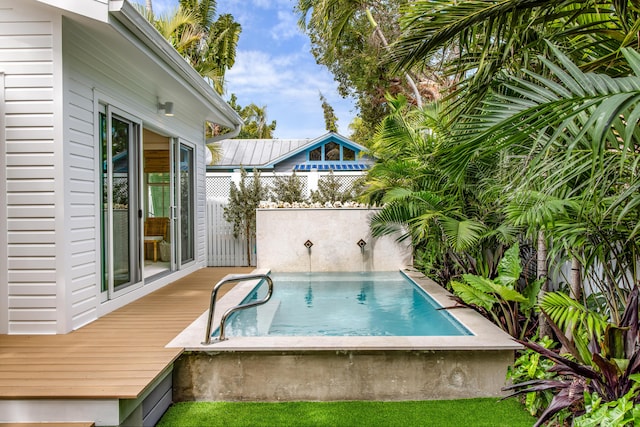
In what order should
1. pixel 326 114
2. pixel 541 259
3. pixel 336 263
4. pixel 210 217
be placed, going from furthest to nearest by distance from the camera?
pixel 326 114 → pixel 210 217 → pixel 336 263 → pixel 541 259

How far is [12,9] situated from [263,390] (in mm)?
4406

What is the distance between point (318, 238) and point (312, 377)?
5.41m

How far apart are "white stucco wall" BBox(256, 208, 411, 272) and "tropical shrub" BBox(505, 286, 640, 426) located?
6.01 m

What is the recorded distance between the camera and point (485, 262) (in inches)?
231

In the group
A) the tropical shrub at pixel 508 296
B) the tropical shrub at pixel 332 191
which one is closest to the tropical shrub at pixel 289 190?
the tropical shrub at pixel 332 191

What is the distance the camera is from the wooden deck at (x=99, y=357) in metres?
2.85

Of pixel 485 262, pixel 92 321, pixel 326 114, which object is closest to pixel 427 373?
pixel 485 262

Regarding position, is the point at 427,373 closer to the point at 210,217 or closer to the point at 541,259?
the point at 541,259

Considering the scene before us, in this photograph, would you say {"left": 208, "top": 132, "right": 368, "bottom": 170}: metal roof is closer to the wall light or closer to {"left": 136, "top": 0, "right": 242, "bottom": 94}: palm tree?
{"left": 136, "top": 0, "right": 242, "bottom": 94}: palm tree

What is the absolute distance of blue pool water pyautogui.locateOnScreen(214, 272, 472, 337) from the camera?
4.89 meters

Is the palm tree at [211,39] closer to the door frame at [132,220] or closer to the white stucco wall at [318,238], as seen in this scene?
the white stucco wall at [318,238]

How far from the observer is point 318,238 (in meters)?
8.93

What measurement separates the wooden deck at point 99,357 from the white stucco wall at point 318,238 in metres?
3.66

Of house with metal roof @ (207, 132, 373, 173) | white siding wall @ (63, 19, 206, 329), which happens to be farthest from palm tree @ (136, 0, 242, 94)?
white siding wall @ (63, 19, 206, 329)
